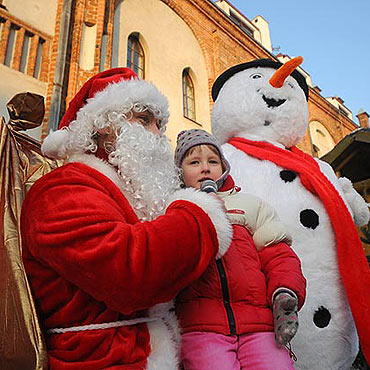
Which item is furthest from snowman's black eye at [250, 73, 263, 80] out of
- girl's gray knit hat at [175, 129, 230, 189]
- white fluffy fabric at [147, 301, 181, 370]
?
white fluffy fabric at [147, 301, 181, 370]

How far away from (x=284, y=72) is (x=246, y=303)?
1.99 metres

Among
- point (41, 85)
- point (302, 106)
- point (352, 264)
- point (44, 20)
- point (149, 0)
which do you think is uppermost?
point (149, 0)

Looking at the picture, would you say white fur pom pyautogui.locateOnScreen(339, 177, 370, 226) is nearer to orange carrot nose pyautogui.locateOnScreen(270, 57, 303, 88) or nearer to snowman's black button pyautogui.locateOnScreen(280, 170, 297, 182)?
snowman's black button pyautogui.locateOnScreen(280, 170, 297, 182)

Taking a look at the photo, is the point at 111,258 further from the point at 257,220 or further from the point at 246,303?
the point at 257,220

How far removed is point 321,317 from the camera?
7.14ft

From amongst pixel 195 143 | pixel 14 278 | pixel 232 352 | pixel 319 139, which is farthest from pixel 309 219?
pixel 319 139

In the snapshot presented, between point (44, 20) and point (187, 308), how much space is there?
4.84 metres

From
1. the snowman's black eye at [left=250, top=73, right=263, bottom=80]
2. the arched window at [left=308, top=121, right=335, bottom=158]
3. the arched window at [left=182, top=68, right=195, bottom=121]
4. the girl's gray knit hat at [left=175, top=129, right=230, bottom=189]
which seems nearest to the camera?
the girl's gray knit hat at [left=175, top=129, right=230, bottom=189]

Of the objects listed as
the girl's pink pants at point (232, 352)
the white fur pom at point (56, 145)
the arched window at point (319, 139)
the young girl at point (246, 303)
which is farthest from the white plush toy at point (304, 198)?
the arched window at point (319, 139)

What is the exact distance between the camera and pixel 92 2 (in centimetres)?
557

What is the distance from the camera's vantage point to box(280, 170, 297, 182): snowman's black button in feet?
8.29

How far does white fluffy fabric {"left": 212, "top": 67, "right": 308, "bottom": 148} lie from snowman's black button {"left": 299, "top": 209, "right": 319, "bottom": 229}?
0.73 m

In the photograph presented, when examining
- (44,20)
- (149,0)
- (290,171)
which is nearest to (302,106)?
(290,171)

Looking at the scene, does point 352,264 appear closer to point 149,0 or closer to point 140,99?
point 140,99
